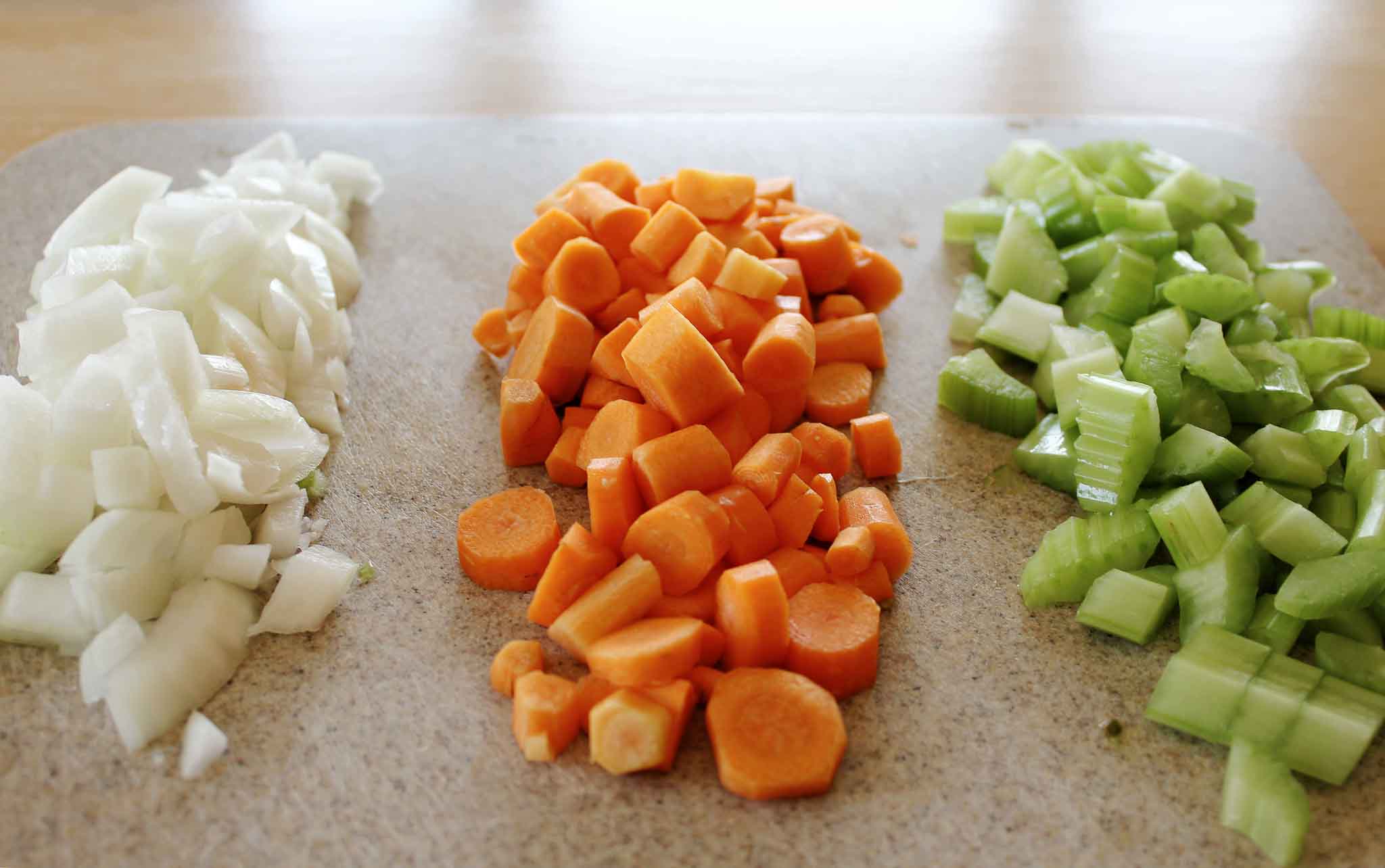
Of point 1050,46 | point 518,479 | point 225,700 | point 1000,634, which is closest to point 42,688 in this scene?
point 225,700

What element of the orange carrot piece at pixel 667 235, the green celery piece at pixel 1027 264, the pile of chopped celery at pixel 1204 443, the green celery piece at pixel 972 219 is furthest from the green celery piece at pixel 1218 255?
the orange carrot piece at pixel 667 235

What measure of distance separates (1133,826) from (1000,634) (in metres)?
0.31

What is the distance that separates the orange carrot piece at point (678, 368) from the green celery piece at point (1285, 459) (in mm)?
806

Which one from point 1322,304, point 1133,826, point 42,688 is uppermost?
point 1322,304

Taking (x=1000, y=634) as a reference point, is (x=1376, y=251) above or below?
above

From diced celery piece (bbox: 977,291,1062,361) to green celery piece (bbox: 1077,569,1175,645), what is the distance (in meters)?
0.56

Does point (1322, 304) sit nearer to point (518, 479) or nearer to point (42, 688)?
point (518, 479)

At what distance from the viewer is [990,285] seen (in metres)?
2.12

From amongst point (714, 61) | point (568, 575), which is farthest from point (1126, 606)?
point (714, 61)

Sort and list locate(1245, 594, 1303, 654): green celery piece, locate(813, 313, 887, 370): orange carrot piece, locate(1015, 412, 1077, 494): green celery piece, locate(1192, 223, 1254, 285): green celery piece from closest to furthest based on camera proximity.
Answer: locate(1245, 594, 1303, 654): green celery piece, locate(1015, 412, 1077, 494): green celery piece, locate(813, 313, 887, 370): orange carrot piece, locate(1192, 223, 1254, 285): green celery piece

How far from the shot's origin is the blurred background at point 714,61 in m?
2.79

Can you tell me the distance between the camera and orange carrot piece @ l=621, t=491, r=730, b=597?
1471 millimetres

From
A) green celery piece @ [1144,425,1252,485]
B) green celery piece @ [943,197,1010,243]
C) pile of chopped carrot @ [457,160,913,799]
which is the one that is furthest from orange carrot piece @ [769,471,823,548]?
green celery piece @ [943,197,1010,243]

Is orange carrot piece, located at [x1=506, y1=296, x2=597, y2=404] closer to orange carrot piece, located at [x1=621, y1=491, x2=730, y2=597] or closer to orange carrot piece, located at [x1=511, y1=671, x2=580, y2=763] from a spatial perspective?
orange carrot piece, located at [x1=621, y1=491, x2=730, y2=597]
